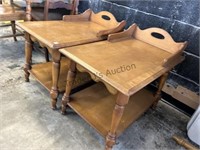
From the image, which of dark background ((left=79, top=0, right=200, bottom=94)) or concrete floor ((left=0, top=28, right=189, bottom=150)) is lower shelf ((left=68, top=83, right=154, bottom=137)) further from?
dark background ((left=79, top=0, right=200, bottom=94))

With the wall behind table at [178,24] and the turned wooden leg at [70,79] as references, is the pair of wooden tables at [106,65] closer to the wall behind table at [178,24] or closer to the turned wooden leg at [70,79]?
the turned wooden leg at [70,79]

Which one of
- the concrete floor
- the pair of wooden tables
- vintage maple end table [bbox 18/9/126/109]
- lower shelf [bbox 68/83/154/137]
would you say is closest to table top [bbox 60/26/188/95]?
the pair of wooden tables

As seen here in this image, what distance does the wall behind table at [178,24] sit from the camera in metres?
1.64

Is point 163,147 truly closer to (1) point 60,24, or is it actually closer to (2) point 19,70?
(1) point 60,24

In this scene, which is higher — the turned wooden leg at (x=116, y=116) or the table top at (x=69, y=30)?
the table top at (x=69, y=30)

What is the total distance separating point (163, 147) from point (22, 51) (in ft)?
7.07

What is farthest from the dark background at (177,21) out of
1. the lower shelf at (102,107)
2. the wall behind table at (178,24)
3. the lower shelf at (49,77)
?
the lower shelf at (49,77)

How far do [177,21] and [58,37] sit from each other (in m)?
1.09

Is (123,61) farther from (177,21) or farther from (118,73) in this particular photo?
(177,21)

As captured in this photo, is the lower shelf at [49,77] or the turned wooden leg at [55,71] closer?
the turned wooden leg at [55,71]

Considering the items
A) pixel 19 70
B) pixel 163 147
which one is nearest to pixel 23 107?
pixel 19 70

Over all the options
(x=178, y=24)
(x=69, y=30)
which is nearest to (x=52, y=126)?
(x=69, y=30)

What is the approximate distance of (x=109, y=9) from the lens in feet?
7.22

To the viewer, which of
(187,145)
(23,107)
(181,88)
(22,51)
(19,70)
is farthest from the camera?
(22,51)
